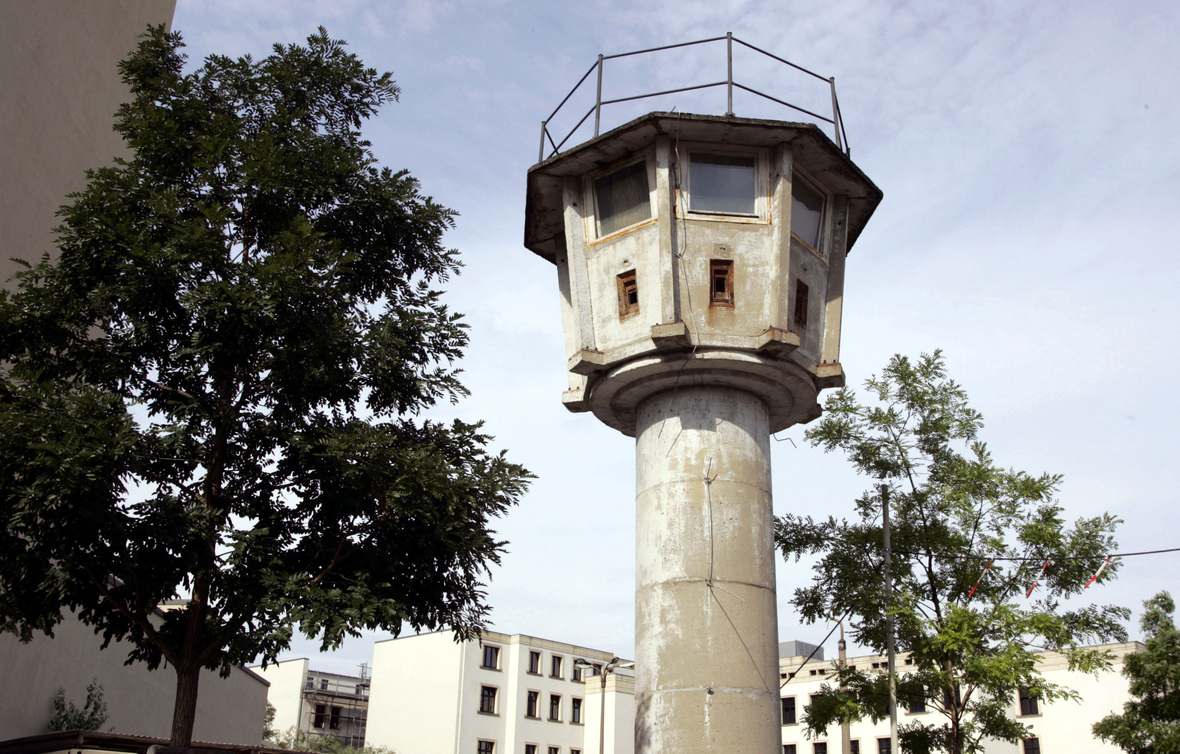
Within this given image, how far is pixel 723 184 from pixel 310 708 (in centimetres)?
7714

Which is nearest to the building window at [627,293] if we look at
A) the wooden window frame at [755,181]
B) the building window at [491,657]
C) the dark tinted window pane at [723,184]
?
the wooden window frame at [755,181]

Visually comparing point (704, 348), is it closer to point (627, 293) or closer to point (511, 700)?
point (627, 293)

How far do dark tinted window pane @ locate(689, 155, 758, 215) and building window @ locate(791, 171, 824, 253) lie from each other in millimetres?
952

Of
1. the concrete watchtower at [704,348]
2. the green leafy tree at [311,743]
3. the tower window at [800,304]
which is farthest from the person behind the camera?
the green leafy tree at [311,743]

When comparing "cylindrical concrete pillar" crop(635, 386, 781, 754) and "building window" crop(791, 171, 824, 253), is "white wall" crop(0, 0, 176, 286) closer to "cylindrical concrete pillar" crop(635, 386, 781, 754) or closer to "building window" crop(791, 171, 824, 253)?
"cylindrical concrete pillar" crop(635, 386, 781, 754)

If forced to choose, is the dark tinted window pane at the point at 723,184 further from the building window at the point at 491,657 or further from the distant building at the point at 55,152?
the building window at the point at 491,657

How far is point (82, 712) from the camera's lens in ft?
74.9

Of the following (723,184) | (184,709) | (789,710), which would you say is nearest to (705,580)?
(723,184)

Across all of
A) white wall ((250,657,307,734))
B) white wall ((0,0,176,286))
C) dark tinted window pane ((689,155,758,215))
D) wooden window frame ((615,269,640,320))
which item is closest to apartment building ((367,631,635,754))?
white wall ((250,657,307,734))

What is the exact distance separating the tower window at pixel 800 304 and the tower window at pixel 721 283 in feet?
4.76

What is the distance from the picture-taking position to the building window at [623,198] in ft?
59.0

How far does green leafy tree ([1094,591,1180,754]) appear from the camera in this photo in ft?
89.9

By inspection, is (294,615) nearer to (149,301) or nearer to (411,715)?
(149,301)

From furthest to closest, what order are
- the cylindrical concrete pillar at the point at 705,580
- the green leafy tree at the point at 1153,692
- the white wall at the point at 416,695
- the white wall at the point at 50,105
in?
the white wall at the point at 416,695, the green leafy tree at the point at 1153,692, the white wall at the point at 50,105, the cylindrical concrete pillar at the point at 705,580
